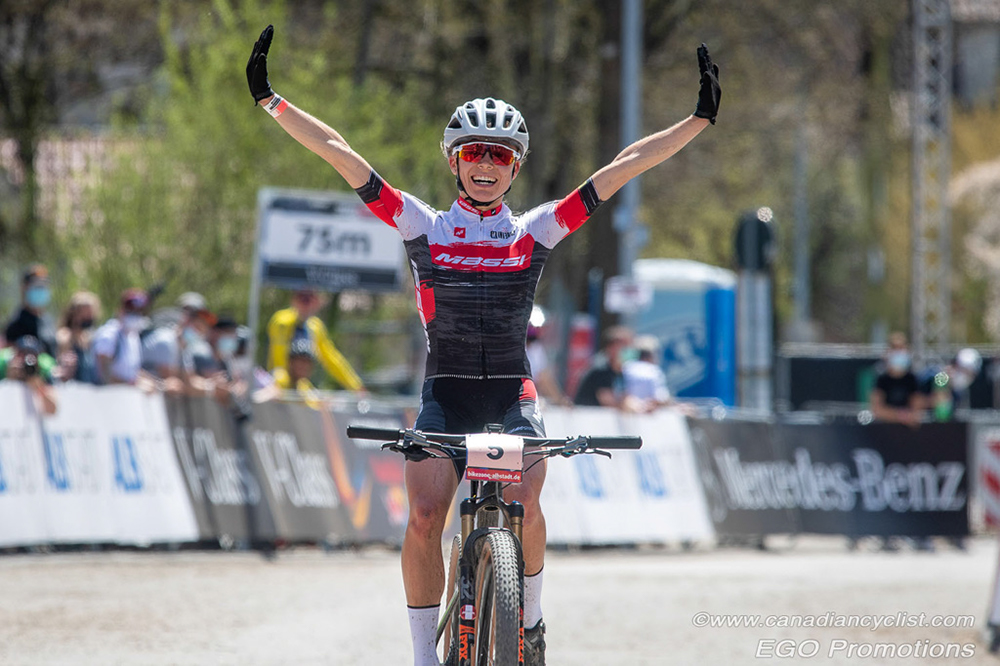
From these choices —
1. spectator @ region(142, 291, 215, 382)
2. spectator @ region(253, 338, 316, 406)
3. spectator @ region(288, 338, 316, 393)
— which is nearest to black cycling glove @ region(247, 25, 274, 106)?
spectator @ region(142, 291, 215, 382)

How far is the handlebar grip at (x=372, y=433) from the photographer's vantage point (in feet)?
18.3

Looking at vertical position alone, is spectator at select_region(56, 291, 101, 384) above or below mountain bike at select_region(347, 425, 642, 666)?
above

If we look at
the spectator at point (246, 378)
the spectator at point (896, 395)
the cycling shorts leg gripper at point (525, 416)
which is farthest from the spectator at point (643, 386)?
the cycling shorts leg gripper at point (525, 416)

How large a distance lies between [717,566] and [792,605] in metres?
3.11

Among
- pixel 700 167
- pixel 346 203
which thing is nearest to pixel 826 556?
pixel 346 203

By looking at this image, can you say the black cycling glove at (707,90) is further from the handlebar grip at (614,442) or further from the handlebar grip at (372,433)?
the handlebar grip at (372,433)

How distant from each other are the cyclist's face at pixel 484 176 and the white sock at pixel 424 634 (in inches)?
66.5

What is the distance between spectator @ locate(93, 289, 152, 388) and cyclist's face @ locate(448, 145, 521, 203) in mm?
7672

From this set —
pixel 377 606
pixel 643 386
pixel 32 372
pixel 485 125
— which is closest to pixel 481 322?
pixel 485 125

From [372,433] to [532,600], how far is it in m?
1.07

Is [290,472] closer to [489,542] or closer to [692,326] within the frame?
[489,542]

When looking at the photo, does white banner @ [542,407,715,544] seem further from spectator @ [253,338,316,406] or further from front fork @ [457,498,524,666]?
front fork @ [457,498,524,666]

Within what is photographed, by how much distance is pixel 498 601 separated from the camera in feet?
17.9

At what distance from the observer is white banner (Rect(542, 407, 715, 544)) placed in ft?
49.6
